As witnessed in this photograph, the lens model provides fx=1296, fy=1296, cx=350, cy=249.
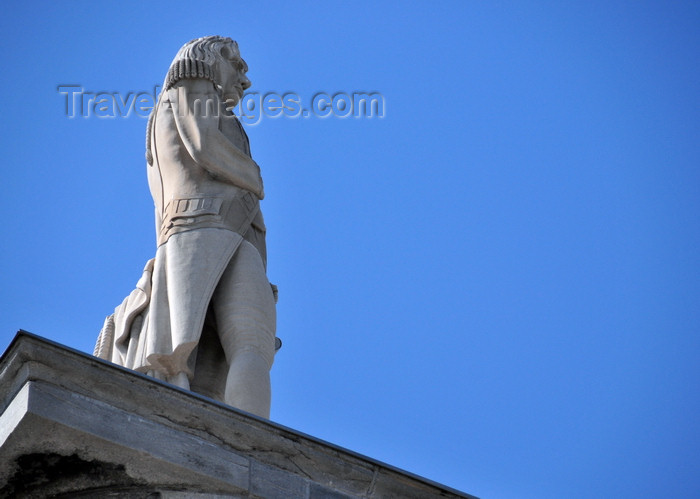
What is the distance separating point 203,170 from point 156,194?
21.8 inches

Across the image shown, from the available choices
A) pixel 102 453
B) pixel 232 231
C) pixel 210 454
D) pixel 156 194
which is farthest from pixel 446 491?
pixel 156 194

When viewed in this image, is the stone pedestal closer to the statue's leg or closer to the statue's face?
the statue's leg

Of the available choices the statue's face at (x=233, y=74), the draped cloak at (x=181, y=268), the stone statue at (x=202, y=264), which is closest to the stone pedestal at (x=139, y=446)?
the stone statue at (x=202, y=264)

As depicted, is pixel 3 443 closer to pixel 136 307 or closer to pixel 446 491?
pixel 446 491

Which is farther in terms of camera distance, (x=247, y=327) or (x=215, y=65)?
(x=215, y=65)

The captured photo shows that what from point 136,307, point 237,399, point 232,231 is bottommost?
point 237,399

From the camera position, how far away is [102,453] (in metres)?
6.62

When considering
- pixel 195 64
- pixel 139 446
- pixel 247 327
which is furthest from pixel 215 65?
pixel 139 446

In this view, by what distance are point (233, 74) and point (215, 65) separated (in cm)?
26

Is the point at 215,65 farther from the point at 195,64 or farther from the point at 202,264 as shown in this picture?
the point at 202,264

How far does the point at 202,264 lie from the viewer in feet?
32.9

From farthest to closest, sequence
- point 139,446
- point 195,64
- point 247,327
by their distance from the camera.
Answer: point 195,64 → point 247,327 → point 139,446

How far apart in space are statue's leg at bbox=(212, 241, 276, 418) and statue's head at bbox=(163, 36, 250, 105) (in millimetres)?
1659

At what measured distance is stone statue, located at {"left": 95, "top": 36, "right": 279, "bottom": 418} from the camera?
9.69 metres
